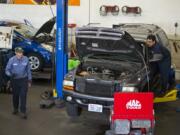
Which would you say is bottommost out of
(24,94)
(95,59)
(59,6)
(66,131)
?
(66,131)

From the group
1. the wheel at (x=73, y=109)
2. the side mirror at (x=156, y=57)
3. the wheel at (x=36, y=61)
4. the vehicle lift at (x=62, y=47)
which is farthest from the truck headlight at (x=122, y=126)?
the wheel at (x=36, y=61)

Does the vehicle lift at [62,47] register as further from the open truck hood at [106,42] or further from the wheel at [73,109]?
the wheel at [73,109]

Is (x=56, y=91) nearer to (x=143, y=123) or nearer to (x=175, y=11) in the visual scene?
(x=143, y=123)

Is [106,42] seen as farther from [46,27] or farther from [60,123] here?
[46,27]

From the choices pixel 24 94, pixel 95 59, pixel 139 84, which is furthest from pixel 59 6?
pixel 139 84

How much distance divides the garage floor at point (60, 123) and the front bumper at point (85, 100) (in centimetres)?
56

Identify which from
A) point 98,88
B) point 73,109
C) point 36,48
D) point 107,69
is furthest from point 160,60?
point 36,48

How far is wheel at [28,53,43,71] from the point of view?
12266 millimetres

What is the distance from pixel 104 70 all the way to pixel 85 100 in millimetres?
839

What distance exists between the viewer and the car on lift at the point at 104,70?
25.1ft

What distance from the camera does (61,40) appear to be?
9.51 meters

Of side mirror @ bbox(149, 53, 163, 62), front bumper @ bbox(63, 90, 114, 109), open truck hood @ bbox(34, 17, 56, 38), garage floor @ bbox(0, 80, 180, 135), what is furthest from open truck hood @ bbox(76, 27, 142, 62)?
open truck hood @ bbox(34, 17, 56, 38)

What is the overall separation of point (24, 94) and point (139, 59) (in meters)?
2.52

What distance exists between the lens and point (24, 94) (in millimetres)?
8578
